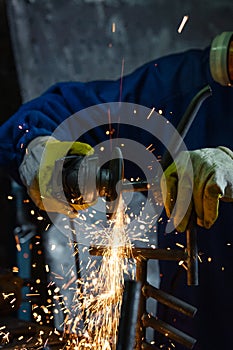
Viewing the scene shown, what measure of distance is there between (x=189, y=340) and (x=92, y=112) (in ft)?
3.40

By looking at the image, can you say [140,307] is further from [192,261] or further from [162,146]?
[162,146]

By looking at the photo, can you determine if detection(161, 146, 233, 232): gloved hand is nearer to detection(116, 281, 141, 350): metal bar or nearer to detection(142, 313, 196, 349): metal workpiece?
detection(142, 313, 196, 349): metal workpiece

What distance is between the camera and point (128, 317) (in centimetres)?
93

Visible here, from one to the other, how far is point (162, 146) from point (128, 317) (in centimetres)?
103

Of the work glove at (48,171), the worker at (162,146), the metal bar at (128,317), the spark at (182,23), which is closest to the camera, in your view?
the metal bar at (128,317)

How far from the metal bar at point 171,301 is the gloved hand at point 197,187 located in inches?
6.0

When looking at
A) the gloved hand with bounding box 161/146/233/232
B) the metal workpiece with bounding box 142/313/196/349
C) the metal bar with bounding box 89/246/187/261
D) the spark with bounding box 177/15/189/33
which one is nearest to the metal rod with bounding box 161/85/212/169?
the gloved hand with bounding box 161/146/233/232

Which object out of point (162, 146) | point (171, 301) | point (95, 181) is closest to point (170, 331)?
point (171, 301)

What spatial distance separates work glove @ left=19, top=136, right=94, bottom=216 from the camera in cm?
147

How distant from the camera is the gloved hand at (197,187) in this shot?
1.22m

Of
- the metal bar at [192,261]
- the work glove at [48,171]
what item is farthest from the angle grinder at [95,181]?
the metal bar at [192,261]

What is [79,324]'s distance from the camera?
2270 mm

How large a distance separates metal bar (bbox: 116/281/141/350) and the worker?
0.32 m

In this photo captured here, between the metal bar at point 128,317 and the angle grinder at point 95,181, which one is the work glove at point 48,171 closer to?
the angle grinder at point 95,181
